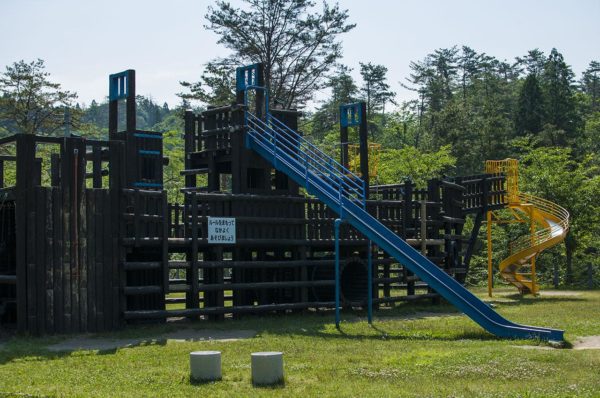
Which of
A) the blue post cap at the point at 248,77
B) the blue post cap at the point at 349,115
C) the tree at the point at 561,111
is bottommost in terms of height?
the blue post cap at the point at 349,115

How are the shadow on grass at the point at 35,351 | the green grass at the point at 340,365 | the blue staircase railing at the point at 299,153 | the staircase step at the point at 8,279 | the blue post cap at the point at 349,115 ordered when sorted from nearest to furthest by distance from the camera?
the green grass at the point at 340,365
the shadow on grass at the point at 35,351
the staircase step at the point at 8,279
the blue staircase railing at the point at 299,153
the blue post cap at the point at 349,115

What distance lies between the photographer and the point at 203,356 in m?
13.1

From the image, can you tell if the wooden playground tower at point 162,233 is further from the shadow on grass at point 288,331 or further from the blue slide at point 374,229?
the blue slide at point 374,229

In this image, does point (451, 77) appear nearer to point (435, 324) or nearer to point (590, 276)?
point (590, 276)

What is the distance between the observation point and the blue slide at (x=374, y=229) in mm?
18766

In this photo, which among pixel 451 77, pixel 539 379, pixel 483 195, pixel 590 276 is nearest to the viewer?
pixel 539 379

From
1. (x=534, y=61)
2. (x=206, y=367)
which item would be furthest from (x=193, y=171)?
(x=534, y=61)

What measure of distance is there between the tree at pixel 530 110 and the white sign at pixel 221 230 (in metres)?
58.6

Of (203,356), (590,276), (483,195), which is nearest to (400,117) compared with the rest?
(590,276)

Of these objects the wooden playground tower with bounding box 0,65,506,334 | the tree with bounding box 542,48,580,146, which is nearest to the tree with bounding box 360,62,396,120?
the tree with bounding box 542,48,580,146

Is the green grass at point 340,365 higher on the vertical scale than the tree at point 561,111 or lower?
lower

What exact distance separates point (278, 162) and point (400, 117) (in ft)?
221

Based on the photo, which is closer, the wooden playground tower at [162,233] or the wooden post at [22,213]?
the wooden post at [22,213]

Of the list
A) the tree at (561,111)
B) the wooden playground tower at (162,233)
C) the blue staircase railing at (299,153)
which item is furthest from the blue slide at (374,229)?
the tree at (561,111)
